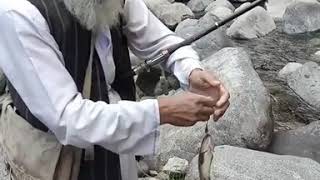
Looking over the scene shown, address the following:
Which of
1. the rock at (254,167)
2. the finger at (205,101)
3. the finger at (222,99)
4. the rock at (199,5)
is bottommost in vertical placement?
the rock at (199,5)

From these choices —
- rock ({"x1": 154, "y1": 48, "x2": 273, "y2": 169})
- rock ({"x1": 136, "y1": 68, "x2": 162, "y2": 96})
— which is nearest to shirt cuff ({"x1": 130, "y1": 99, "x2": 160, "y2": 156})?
rock ({"x1": 154, "y1": 48, "x2": 273, "y2": 169})

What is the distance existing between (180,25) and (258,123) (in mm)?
3642

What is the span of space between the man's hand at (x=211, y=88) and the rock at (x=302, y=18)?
20.0ft

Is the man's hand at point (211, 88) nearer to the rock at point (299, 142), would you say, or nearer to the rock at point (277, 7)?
the rock at point (299, 142)

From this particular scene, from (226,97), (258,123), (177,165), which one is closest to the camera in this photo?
(226,97)

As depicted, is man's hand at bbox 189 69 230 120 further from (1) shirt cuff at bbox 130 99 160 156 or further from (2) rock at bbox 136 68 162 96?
(2) rock at bbox 136 68 162 96

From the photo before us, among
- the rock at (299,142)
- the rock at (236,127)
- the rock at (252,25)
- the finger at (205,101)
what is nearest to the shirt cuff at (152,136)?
the finger at (205,101)

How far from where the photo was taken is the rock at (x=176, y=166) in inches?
155

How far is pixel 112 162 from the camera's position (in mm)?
1781

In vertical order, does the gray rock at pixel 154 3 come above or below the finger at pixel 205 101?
below

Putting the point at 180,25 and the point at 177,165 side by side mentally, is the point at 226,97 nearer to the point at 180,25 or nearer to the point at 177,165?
the point at 177,165

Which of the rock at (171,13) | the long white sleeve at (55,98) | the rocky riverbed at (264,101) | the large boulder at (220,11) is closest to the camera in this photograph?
the long white sleeve at (55,98)

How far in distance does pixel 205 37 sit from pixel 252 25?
113cm

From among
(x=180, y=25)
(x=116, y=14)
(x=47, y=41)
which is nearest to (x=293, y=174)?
(x=116, y=14)
